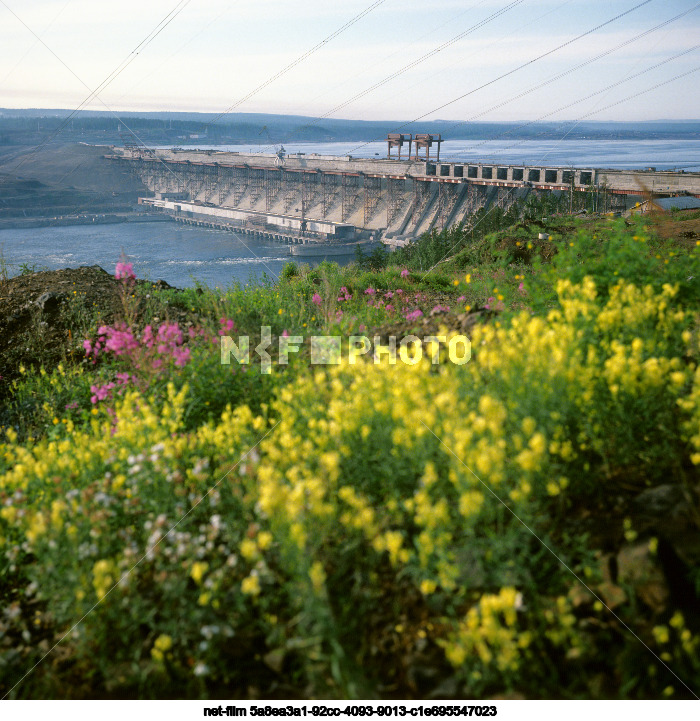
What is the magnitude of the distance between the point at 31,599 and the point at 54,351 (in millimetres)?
4612

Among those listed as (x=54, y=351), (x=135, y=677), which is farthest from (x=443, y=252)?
(x=135, y=677)

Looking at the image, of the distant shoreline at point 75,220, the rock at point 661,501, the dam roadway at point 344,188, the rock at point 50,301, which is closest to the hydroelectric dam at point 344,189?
the dam roadway at point 344,188

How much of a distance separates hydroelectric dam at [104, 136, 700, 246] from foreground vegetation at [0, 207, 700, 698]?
99.2 feet

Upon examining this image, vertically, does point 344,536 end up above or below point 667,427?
below

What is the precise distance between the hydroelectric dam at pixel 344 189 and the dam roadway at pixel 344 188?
92mm

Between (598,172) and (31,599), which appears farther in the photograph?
(598,172)

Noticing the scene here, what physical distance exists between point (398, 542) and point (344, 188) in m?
68.8

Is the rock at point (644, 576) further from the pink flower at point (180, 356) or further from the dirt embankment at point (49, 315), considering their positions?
the dirt embankment at point (49, 315)

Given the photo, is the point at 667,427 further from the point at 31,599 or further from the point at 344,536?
the point at 31,599

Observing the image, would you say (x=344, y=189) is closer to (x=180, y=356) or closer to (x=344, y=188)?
(x=344, y=188)

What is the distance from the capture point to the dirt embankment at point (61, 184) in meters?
71.6

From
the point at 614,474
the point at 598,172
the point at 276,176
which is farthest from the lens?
the point at 276,176

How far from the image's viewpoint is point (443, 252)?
16.1 metres

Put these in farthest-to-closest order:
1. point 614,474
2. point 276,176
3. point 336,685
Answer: point 276,176 → point 614,474 → point 336,685
